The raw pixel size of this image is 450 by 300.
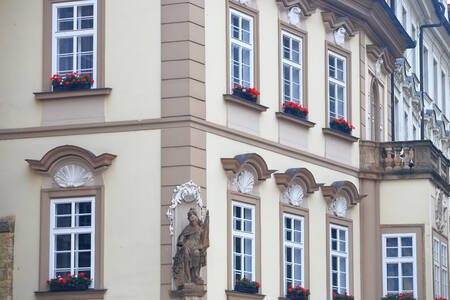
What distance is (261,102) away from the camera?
111ft

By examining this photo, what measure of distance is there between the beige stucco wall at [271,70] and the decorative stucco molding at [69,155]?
236cm

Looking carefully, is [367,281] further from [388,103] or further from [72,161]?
[72,161]

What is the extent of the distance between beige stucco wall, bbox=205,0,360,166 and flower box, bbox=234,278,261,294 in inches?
133

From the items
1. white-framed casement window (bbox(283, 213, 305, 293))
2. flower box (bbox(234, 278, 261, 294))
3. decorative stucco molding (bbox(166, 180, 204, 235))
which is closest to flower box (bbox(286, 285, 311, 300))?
white-framed casement window (bbox(283, 213, 305, 293))

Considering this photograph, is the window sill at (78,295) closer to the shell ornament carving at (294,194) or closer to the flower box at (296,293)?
the flower box at (296,293)

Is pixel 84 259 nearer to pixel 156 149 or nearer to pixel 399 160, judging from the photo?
pixel 156 149

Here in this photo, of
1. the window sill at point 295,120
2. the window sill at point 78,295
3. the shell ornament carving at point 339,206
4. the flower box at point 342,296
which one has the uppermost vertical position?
the window sill at point 295,120

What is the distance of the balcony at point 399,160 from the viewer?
37656 mm

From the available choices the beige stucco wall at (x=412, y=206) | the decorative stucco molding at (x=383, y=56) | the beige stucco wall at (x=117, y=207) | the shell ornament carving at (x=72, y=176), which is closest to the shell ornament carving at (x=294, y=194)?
the beige stucco wall at (x=412, y=206)

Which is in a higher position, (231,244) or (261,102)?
(261,102)

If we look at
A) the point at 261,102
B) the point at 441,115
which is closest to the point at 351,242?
the point at 261,102

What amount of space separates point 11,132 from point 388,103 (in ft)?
45.2

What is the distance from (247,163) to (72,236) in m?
4.15

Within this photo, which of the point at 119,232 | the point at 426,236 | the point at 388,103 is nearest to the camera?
the point at 119,232
